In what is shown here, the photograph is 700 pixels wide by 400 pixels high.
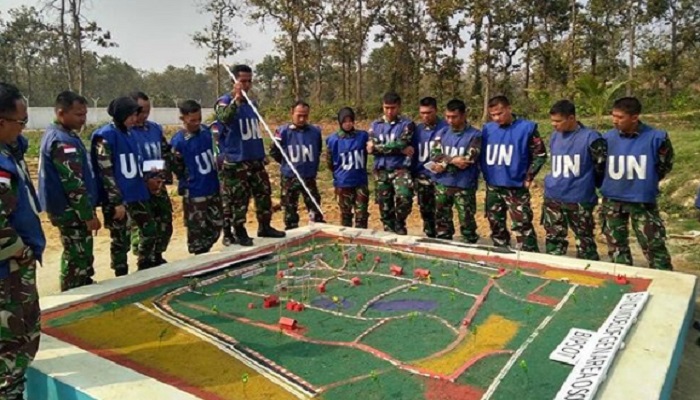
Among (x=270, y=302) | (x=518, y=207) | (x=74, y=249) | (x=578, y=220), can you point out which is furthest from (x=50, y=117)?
(x=578, y=220)

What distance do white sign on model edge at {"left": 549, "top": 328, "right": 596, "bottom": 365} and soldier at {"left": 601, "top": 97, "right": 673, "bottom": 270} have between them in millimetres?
1945

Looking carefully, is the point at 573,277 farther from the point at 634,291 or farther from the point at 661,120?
the point at 661,120

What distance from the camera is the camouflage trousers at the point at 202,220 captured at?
19.6 ft

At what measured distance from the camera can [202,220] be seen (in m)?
6.03

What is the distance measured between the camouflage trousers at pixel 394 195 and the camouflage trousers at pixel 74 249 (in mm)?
3380

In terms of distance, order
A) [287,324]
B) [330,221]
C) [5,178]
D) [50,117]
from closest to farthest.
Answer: [5,178] < [287,324] < [330,221] < [50,117]

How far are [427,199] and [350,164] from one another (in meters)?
1.04

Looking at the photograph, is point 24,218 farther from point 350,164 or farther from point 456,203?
point 456,203

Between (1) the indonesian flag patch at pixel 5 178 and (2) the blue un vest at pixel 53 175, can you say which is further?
(2) the blue un vest at pixel 53 175

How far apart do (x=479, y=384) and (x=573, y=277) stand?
214cm

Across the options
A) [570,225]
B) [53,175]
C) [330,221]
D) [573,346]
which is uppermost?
[53,175]

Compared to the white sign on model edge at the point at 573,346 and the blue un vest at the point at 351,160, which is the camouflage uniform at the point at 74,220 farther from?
the white sign on model edge at the point at 573,346

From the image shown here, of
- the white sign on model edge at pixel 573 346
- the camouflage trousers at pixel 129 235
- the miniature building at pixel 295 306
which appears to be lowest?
the white sign on model edge at pixel 573 346

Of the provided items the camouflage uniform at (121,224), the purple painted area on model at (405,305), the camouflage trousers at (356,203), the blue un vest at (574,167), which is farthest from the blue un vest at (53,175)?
the blue un vest at (574,167)
